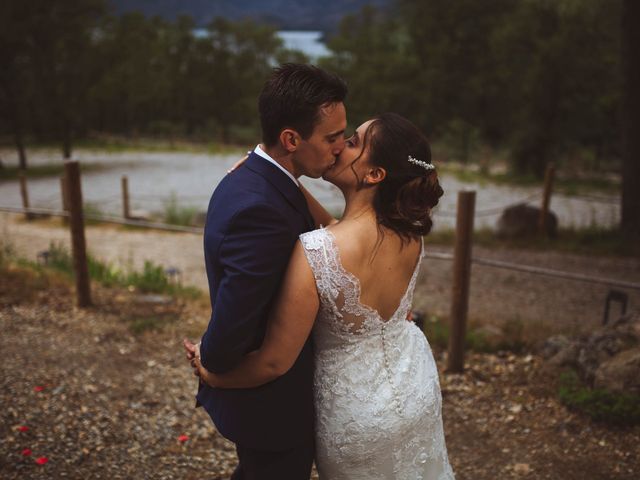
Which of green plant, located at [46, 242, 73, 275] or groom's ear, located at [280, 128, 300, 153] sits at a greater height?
groom's ear, located at [280, 128, 300, 153]

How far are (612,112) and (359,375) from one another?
25.0 meters

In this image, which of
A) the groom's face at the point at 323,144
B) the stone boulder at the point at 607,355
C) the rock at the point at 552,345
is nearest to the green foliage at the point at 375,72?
the rock at the point at 552,345

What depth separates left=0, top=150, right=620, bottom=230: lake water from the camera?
13703mm

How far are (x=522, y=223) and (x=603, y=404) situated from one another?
721cm

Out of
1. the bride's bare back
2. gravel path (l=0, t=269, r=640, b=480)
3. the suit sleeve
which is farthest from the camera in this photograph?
gravel path (l=0, t=269, r=640, b=480)

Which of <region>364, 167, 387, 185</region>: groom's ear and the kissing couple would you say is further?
<region>364, 167, 387, 185</region>: groom's ear

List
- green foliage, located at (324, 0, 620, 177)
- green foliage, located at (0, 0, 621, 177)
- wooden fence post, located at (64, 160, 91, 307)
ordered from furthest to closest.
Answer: green foliage, located at (0, 0, 621, 177) < green foliage, located at (324, 0, 620, 177) < wooden fence post, located at (64, 160, 91, 307)

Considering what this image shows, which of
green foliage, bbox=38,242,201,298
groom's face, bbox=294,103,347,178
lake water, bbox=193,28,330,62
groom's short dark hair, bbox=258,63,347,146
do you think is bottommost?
green foliage, bbox=38,242,201,298

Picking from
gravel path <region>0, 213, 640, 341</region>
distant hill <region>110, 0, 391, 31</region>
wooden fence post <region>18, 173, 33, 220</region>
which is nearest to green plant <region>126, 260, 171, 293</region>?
gravel path <region>0, 213, 640, 341</region>

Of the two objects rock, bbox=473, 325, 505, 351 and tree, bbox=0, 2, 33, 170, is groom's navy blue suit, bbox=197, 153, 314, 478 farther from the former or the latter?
tree, bbox=0, 2, 33, 170

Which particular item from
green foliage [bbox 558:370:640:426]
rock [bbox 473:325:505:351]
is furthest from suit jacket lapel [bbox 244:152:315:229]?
rock [bbox 473:325:505:351]

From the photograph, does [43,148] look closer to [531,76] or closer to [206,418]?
[531,76]

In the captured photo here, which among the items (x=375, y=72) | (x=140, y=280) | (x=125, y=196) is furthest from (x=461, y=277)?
(x=375, y=72)

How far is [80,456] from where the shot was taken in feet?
11.2
